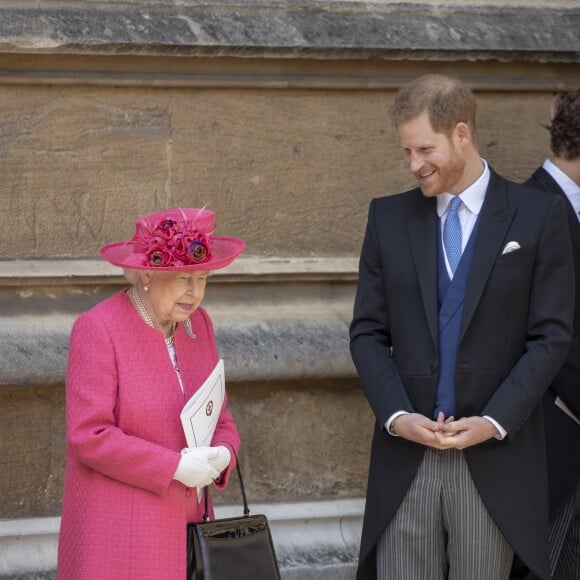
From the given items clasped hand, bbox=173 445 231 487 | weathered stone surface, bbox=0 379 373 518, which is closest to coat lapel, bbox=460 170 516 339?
clasped hand, bbox=173 445 231 487

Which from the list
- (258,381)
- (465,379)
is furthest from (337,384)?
(465,379)

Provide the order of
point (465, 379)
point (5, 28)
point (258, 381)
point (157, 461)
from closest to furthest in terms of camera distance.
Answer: point (157, 461)
point (465, 379)
point (5, 28)
point (258, 381)

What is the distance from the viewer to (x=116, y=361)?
3477 mm

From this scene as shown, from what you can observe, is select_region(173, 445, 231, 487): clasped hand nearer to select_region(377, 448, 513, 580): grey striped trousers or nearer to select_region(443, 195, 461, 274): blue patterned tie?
select_region(377, 448, 513, 580): grey striped trousers

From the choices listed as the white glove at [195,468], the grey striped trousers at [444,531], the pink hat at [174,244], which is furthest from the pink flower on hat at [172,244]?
the grey striped trousers at [444,531]

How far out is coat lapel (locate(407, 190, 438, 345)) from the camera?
3775 millimetres

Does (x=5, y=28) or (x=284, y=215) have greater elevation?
(x=5, y=28)

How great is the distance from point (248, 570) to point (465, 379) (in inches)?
32.5

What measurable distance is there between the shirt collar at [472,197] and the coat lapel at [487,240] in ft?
0.07

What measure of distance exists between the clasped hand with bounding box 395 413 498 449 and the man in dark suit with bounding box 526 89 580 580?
0.70 m

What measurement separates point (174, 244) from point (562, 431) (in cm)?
161

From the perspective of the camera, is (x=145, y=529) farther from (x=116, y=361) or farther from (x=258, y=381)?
(x=258, y=381)

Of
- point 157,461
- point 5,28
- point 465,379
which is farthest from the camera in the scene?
point 5,28

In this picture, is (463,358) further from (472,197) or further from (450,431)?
(472,197)
